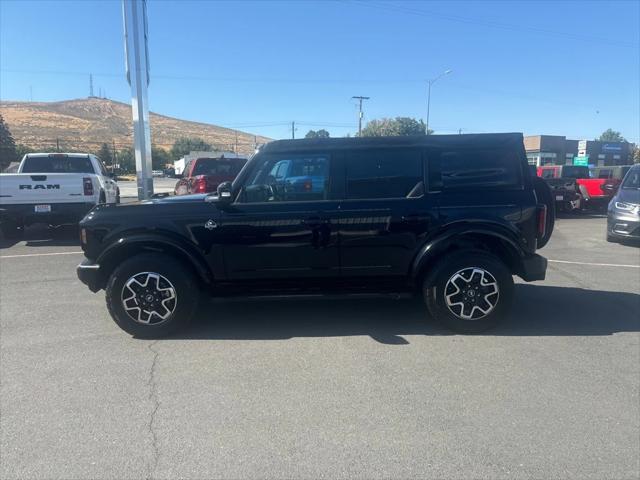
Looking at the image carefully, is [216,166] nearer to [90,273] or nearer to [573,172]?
[90,273]

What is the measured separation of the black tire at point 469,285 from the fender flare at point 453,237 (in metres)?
0.14

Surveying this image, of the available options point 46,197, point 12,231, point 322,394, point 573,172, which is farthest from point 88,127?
point 322,394

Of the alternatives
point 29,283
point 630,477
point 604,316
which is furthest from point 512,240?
point 29,283

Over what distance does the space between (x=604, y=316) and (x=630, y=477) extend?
3.15m

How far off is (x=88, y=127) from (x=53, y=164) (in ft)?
330

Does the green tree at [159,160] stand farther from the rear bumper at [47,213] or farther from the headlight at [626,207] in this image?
the headlight at [626,207]

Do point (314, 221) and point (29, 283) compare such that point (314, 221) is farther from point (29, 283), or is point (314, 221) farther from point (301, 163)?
point (29, 283)

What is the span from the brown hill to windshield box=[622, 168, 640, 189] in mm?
62119

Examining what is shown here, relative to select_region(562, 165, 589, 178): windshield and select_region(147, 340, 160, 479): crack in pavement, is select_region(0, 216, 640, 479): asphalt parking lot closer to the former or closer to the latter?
select_region(147, 340, 160, 479): crack in pavement

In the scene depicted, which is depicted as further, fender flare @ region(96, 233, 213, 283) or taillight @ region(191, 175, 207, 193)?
taillight @ region(191, 175, 207, 193)

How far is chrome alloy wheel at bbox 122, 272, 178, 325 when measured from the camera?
181 inches

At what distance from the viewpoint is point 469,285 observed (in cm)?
472

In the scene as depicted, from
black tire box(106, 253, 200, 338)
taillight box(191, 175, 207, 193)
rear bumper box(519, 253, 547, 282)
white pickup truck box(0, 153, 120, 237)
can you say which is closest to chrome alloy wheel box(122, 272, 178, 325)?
black tire box(106, 253, 200, 338)

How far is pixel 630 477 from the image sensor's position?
8.55 feet
